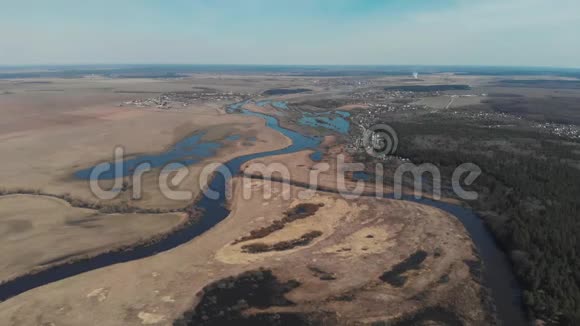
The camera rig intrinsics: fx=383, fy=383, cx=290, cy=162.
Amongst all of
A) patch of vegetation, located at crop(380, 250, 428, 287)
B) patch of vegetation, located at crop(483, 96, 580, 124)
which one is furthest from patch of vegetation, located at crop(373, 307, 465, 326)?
patch of vegetation, located at crop(483, 96, 580, 124)

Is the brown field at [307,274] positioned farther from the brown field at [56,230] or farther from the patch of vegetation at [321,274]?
the brown field at [56,230]

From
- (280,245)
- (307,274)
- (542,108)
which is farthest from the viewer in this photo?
(542,108)

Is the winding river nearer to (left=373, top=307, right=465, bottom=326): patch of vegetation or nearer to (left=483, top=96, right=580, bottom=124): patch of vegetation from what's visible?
(left=373, top=307, right=465, bottom=326): patch of vegetation

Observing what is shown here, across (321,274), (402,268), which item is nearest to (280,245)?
(321,274)

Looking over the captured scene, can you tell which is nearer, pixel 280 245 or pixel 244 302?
pixel 244 302

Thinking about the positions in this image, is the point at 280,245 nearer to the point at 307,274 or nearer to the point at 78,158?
the point at 307,274

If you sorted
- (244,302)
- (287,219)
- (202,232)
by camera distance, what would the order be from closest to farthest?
(244,302) < (202,232) < (287,219)

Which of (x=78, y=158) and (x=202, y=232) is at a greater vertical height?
(x=78, y=158)
